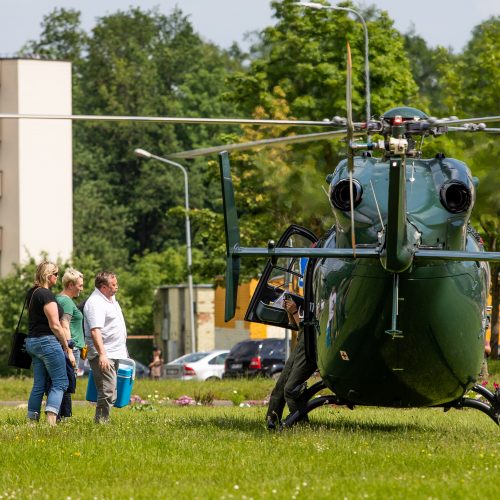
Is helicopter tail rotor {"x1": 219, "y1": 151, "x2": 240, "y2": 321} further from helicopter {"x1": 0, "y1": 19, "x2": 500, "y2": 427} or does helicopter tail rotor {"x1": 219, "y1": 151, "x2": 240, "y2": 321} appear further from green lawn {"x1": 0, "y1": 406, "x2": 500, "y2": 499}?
green lawn {"x1": 0, "y1": 406, "x2": 500, "y2": 499}

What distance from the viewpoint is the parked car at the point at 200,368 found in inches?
1704

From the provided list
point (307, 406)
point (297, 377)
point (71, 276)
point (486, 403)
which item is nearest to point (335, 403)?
point (307, 406)

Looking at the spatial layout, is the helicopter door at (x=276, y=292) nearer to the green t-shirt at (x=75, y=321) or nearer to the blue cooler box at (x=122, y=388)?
the blue cooler box at (x=122, y=388)

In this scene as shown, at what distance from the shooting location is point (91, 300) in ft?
46.1

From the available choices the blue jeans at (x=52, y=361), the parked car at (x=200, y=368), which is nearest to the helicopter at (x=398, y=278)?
the blue jeans at (x=52, y=361)

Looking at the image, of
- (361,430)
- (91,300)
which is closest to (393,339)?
(361,430)

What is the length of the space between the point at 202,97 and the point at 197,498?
84181 millimetres

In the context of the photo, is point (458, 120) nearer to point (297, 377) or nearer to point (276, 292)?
point (297, 377)

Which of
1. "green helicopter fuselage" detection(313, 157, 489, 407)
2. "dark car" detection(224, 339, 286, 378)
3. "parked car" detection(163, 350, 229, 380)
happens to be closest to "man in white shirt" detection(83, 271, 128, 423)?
"green helicopter fuselage" detection(313, 157, 489, 407)

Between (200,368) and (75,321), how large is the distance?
2906cm

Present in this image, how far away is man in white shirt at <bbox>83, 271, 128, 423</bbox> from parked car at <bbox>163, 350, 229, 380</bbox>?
28533 millimetres

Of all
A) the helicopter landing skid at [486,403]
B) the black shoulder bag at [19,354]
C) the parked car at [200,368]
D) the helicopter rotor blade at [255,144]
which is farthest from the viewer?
the parked car at [200,368]

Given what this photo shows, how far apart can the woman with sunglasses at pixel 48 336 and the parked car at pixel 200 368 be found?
28.8 m

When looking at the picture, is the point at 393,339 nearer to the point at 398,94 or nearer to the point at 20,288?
the point at 398,94
